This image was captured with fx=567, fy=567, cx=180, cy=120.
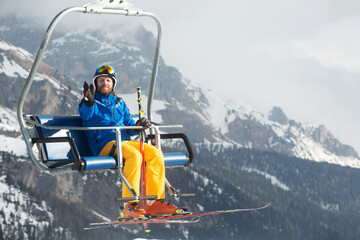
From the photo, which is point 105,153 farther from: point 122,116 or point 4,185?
point 4,185

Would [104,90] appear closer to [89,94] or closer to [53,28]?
[89,94]

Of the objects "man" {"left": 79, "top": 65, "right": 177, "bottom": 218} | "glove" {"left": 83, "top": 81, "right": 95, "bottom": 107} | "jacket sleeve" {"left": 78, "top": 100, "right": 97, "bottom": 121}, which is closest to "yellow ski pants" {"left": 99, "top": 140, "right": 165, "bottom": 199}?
"man" {"left": 79, "top": 65, "right": 177, "bottom": 218}

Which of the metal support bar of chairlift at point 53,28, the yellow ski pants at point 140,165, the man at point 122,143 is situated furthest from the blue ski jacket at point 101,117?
the metal support bar of chairlift at point 53,28

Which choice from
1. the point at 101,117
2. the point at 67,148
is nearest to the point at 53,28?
the point at 101,117

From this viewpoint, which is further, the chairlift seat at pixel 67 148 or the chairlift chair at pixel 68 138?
the chairlift seat at pixel 67 148

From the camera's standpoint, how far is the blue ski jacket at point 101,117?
932 centimetres

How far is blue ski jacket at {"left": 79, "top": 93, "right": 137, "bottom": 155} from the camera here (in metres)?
9.32

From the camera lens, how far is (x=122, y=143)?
29.8 feet

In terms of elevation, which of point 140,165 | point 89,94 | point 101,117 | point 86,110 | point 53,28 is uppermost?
point 53,28

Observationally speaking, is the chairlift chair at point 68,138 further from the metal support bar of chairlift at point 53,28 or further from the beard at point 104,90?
the beard at point 104,90

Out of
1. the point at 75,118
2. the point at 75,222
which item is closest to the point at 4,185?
the point at 75,222

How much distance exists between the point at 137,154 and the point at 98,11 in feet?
7.38

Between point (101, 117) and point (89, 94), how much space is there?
1.73 ft

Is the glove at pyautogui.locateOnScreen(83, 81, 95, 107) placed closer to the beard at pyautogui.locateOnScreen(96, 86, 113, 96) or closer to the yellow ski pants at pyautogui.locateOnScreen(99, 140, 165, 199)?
the beard at pyautogui.locateOnScreen(96, 86, 113, 96)
